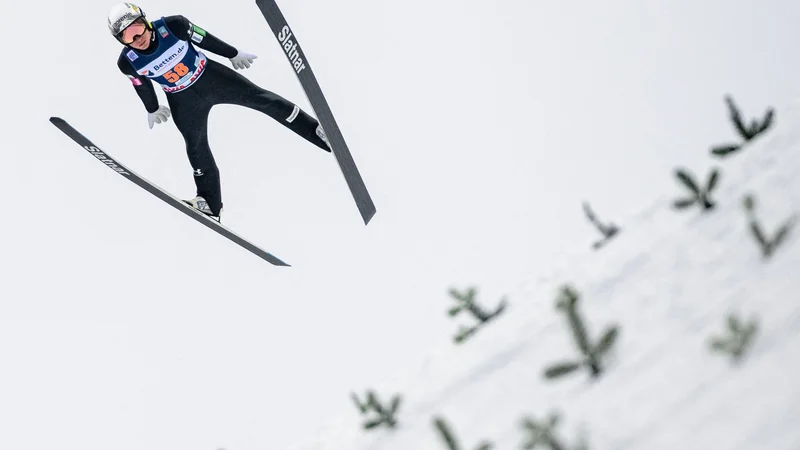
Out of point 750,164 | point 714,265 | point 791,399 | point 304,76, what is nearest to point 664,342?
point 714,265

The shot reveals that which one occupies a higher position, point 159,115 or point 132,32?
point 132,32

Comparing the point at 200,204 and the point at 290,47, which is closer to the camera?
the point at 290,47

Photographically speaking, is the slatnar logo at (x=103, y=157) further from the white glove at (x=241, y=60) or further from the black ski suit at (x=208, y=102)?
the white glove at (x=241, y=60)

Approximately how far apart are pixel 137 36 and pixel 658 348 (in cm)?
481

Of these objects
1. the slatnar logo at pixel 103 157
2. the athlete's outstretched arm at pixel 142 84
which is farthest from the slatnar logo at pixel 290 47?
the slatnar logo at pixel 103 157

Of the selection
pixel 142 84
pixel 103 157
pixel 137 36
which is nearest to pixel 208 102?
pixel 142 84

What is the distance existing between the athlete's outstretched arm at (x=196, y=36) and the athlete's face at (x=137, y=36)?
0.20 m

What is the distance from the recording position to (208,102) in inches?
297

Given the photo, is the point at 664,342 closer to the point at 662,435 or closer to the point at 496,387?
the point at 662,435

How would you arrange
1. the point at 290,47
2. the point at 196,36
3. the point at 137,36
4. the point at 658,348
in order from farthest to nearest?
the point at 196,36, the point at 290,47, the point at 137,36, the point at 658,348

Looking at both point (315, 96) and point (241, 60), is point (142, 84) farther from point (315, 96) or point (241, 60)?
point (315, 96)

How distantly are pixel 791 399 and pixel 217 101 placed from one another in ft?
17.9

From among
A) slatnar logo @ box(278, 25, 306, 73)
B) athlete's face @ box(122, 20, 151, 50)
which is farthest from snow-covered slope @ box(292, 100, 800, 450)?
athlete's face @ box(122, 20, 151, 50)

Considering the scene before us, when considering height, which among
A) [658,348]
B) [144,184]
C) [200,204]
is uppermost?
[144,184]
